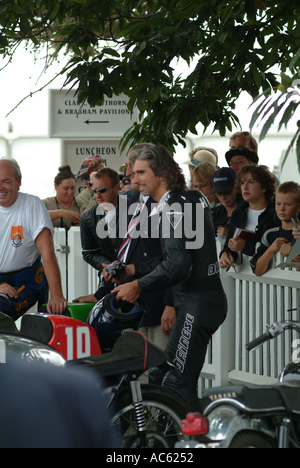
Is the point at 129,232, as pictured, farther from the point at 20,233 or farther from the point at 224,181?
the point at 224,181

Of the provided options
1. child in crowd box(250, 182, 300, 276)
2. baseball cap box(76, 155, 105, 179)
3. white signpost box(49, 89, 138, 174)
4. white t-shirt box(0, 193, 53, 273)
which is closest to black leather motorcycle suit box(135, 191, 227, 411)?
white t-shirt box(0, 193, 53, 273)

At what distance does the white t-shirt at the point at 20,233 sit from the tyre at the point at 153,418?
179cm

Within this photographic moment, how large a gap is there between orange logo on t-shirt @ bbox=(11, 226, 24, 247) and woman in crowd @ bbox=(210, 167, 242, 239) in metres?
1.94

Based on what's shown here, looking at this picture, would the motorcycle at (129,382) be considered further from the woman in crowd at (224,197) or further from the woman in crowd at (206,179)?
the woman in crowd at (206,179)

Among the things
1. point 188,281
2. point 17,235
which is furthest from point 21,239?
point 188,281

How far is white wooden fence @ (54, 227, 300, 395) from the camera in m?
4.89

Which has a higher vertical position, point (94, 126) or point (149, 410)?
point (94, 126)

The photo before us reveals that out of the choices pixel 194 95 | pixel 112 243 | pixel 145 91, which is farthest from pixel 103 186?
pixel 194 95

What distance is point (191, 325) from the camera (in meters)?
3.37

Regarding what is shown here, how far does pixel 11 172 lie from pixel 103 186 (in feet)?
3.09

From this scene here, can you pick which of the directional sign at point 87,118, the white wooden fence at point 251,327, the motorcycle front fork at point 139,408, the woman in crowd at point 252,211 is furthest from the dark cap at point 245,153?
the motorcycle front fork at point 139,408

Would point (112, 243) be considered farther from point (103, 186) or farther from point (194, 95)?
point (194, 95)

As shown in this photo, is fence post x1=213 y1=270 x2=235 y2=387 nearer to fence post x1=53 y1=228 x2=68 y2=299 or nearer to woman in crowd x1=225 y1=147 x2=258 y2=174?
woman in crowd x1=225 y1=147 x2=258 y2=174

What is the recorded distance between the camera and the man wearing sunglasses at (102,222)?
15.7 ft
